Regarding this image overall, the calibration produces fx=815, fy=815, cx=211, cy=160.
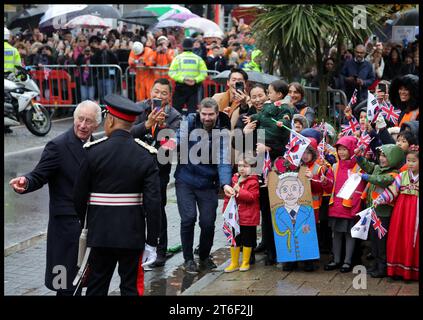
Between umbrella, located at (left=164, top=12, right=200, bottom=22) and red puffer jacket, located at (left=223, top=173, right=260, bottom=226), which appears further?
umbrella, located at (left=164, top=12, right=200, bottom=22)

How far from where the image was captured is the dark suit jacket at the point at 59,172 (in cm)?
674

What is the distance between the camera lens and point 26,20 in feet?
97.1

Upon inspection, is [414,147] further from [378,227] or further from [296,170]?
[296,170]

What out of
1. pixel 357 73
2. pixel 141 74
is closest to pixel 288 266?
pixel 357 73

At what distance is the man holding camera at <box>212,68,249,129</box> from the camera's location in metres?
9.22

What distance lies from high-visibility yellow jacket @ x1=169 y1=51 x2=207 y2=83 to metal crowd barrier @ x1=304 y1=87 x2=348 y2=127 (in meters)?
2.42

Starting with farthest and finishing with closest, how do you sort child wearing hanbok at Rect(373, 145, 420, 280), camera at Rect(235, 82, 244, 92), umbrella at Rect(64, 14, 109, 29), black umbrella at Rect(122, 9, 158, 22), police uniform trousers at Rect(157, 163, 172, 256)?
black umbrella at Rect(122, 9, 158, 22) → umbrella at Rect(64, 14, 109, 29) → camera at Rect(235, 82, 244, 92) → police uniform trousers at Rect(157, 163, 172, 256) → child wearing hanbok at Rect(373, 145, 420, 280)

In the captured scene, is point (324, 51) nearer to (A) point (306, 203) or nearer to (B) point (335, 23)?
(B) point (335, 23)

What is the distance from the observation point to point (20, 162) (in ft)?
45.3

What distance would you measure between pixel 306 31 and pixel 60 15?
12.0 meters

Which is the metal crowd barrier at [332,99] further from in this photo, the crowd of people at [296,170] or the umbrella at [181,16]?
the umbrella at [181,16]

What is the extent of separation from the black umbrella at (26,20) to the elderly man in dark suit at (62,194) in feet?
76.9

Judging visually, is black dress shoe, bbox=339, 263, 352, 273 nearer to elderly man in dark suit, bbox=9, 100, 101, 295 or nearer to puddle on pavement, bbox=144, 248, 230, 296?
puddle on pavement, bbox=144, 248, 230, 296

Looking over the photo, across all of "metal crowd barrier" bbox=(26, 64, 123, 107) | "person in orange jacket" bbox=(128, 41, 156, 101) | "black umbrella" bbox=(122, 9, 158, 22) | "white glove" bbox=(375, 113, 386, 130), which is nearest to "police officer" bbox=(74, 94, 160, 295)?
"white glove" bbox=(375, 113, 386, 130)
